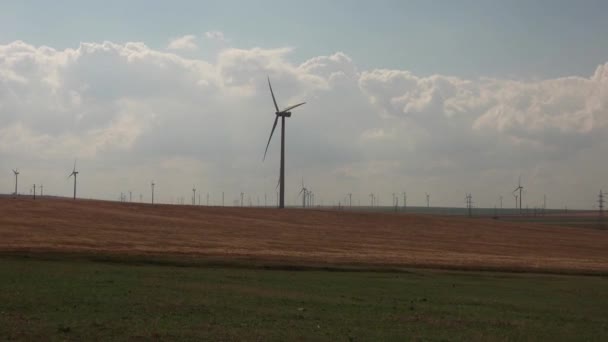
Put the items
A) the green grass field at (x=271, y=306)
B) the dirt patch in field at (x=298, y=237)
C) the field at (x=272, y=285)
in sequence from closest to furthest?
the green grass field at (x=271, y=306), the field at (x=272, y=285), the dirt patch in field at (x=298, y=237)

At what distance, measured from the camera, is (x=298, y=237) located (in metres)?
65.5

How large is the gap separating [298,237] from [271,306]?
43154 millimetres

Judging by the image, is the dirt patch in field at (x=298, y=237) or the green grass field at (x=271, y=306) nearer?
the green grass field at (x=271, y=306)

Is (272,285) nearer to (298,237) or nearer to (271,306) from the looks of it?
(271,306)

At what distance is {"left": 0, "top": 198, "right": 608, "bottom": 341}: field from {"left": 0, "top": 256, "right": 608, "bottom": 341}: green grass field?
0.19ft

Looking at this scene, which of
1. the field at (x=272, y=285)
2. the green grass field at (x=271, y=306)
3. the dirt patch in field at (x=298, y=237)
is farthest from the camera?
the dirt patch in field at (x=298, y=237)

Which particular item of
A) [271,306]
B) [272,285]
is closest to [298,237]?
[272,285]

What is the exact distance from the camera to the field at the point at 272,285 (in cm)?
1862

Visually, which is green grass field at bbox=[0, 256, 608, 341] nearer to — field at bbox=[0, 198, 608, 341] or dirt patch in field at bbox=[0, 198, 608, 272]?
field at bbox=[0, 198, 608, 341]

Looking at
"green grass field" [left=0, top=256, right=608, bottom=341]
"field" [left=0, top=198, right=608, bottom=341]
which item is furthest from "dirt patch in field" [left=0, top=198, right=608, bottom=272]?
"green grass field" [left=0, top=256, right=608, bottom=341]

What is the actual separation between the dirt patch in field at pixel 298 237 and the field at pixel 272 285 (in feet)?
0.83

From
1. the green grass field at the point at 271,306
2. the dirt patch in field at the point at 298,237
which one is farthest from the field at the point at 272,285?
the dirt patch in field at the point at 298,237

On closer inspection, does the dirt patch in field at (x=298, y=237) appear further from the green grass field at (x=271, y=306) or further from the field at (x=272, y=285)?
the green grass field at (x=271, y=306)

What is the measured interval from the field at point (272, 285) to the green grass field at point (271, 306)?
0.06m
